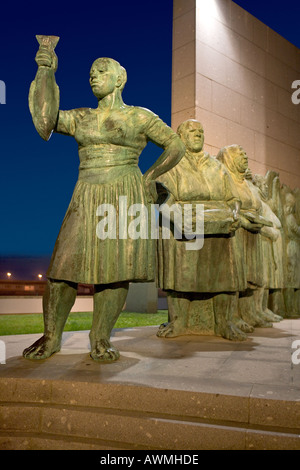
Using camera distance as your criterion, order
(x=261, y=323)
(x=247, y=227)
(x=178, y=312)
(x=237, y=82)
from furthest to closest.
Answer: (x=237, y=82) → (x=261, y=323) → (x=247, y=227) → (x=178, y=312)

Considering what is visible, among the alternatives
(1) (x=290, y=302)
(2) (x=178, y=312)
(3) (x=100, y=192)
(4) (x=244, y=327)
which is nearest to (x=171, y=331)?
(2) (x=178, y=312)

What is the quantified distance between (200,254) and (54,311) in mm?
1900

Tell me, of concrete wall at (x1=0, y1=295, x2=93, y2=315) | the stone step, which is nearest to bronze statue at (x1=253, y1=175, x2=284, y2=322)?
the stone step

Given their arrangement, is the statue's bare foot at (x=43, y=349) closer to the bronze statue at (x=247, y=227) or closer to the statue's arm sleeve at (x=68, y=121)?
the statue's arm sleeve at (x=68, y=121)

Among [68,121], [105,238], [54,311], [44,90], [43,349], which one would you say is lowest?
[43,349]

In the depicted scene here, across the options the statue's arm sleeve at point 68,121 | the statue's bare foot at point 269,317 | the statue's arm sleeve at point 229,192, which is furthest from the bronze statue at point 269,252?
the statue's arm sleeve at point 68,121

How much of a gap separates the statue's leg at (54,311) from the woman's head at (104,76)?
1.47 metres

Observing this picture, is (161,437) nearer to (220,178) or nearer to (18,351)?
(18,351)

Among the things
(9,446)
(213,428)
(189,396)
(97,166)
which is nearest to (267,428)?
(213,428)

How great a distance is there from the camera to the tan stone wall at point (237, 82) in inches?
236

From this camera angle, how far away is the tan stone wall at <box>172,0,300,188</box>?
6.00 meters

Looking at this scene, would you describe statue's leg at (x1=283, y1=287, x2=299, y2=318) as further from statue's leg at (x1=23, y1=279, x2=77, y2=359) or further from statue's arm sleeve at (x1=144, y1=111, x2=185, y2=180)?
statue's leg at (x1=23, y1=279, x2=77, y2=359)

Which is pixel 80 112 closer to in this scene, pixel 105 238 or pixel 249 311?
pixel 105 238

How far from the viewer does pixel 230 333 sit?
4488 mm
